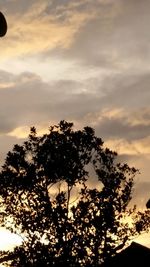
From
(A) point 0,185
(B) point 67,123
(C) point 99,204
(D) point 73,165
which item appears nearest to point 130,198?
(C) point 99,204

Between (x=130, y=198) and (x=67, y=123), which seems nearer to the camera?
(x=67, y=123)

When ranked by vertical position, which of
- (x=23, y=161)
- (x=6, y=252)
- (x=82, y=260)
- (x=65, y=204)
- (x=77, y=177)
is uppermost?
(x=23, y=161)

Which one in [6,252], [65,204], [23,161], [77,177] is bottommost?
[6,252]

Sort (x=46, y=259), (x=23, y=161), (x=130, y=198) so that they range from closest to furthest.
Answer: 1. (x=46, y=259)
2. (x=23, y=161)
3. (x=130, y=198)

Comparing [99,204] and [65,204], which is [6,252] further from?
[99,204]

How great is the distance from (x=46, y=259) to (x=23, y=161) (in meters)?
7.57

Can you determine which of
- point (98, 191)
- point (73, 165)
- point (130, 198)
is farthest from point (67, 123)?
point (130, 198)

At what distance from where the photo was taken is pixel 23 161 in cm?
3083

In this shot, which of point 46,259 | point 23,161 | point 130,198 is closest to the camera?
point 46,259

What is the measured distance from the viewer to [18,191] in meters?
31.0

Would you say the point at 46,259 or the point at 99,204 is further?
the point at 99,204

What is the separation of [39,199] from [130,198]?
778cm

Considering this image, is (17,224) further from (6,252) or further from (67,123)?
(67,123)

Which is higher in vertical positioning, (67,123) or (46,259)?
(67,123)
